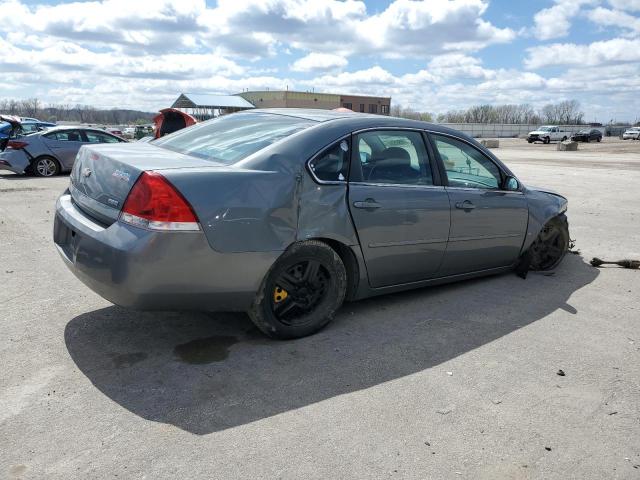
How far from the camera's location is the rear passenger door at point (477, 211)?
4.65m

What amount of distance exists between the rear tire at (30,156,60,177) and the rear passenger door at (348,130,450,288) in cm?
1268

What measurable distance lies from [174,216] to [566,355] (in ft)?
9.20

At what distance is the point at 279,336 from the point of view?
149 inches

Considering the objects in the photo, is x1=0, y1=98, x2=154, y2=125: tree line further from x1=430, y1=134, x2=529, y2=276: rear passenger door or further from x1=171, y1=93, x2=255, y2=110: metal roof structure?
x1=430, y1=134, x2=529, y2=276: rear passenger door

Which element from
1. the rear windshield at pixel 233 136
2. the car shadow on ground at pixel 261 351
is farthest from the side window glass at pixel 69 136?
the car shadow on ground at pixel 261 351

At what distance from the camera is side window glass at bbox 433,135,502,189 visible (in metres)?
4.67

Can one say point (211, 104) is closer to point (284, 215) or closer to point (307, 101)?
point (307, 101)

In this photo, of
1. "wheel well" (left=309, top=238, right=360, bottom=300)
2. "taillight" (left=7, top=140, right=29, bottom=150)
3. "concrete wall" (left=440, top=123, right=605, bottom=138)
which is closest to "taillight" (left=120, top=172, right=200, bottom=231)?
"wheel well" (left=309, top=238, right=360, bottom=300)

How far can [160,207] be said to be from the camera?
10.4 feet

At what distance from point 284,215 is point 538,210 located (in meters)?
3.09

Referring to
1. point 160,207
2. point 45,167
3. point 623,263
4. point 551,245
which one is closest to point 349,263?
point 160,207

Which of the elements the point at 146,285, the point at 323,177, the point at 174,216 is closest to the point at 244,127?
the point at 323,177

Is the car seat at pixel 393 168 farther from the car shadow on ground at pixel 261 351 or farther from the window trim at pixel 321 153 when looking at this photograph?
the car shadow on ground at pixel 261 351

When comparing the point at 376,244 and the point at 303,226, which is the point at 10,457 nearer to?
the point at 303,226
